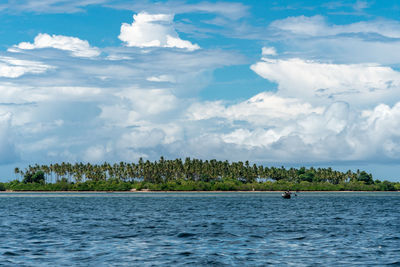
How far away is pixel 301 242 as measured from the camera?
46625 mm

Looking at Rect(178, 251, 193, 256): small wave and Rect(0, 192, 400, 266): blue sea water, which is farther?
Rect(178, 251, 193, 256): small wave

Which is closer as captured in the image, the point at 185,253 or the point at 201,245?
the point at 185,253

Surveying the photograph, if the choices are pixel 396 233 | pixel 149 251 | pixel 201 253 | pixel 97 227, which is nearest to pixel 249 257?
pixel 201 253

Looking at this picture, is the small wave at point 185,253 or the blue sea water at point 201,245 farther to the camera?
the small wave at point 185,253

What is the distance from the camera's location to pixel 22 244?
45688mm

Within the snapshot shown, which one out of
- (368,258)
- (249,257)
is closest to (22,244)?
(249,257)

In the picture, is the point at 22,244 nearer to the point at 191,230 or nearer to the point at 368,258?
the point at 191,230

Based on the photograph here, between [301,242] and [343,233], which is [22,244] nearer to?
[301,242]

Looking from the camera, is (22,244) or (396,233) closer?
(22,244)

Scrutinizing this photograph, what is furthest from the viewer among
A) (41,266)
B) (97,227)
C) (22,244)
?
(97,227)

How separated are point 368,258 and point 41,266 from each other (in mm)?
23001

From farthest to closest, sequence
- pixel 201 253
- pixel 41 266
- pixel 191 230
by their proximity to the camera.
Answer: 1. pixel 191 230
2. pixel 201 253
3. pixel 41 266

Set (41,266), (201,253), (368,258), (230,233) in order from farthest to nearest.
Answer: (230,233)
(201,253)
(368,258)
(41,266)

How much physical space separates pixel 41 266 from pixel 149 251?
9598mm
